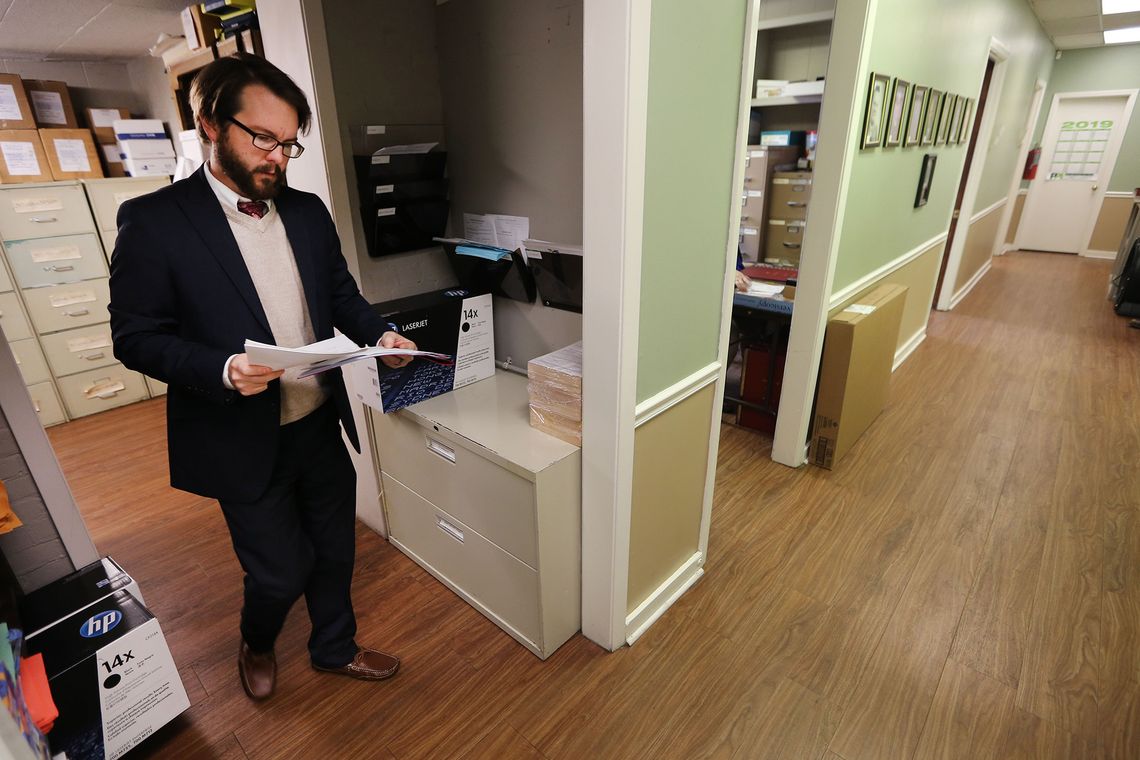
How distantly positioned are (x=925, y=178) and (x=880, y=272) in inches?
33.1

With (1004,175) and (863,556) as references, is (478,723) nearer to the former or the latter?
(863,556)

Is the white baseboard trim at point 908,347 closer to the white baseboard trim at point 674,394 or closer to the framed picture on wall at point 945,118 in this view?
the framed picture on wall at point 945,118

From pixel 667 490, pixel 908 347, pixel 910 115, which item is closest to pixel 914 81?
pixel 910 115

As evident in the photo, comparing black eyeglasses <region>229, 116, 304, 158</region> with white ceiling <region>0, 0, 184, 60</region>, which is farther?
white ceiling <region>0, 0, 184, 60</region>

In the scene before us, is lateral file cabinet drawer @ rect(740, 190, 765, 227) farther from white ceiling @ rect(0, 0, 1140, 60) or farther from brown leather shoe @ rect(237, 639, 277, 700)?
brown leather shoe @ rect(237, 639, 277, 700)

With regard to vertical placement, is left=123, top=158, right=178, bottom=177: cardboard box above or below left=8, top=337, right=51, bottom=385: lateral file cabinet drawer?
above

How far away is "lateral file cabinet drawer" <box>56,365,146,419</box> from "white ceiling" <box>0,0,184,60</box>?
5.96 feet

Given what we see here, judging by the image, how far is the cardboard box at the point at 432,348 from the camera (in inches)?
66.5

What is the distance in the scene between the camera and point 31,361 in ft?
10.3

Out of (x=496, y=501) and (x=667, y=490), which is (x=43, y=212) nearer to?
(x=496, y=501)

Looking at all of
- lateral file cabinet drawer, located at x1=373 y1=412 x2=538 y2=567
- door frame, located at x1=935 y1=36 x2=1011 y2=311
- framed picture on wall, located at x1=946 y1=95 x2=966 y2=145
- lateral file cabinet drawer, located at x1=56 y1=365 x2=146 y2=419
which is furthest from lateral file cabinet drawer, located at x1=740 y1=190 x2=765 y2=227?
lateral file cabinet drawer, located at x1=56 y1=365 x2=146 y2=419

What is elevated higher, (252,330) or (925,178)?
(925,178)

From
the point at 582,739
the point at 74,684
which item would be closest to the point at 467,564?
the point at 582,739

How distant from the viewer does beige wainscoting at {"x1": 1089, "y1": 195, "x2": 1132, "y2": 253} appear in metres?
6.87
